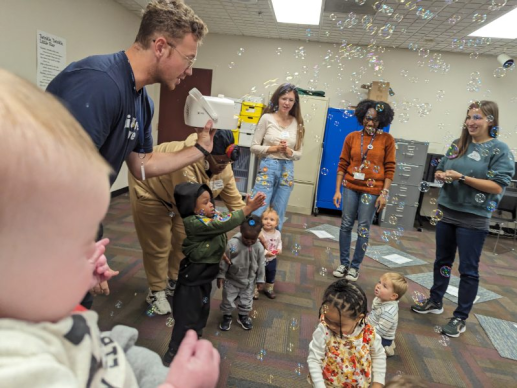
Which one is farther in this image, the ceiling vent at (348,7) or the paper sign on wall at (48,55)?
the ceiling vent at (348,7)

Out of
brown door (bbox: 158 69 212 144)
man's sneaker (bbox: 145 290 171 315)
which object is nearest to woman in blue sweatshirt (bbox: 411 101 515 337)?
man's sneaker (bbox: 145 290 171 315)

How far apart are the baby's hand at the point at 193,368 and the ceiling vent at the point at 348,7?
4331mm

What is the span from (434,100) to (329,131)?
6.97 ft

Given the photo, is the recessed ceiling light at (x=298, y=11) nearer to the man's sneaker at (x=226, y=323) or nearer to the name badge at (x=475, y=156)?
the name badge at (x=475, y=156)

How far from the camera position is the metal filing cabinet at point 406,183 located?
202 inches

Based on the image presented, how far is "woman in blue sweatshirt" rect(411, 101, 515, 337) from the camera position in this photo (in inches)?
81.6

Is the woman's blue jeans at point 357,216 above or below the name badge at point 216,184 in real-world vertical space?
below

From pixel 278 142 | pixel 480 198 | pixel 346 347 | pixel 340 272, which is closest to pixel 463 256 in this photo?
pixel 480 198

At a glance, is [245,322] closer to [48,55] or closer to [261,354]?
[261,354]

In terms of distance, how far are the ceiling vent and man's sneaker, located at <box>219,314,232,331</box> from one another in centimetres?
373

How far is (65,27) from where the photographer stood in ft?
12.5

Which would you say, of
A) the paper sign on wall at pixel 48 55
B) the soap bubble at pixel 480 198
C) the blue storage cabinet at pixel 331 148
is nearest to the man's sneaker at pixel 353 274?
the soap bubble at pixel 480 198

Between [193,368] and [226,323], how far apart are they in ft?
6.05

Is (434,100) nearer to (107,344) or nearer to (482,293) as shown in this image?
(482,293)
